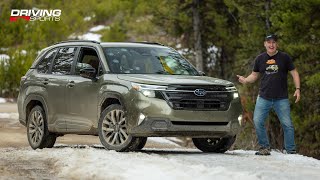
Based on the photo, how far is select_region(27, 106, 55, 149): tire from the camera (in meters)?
12.7

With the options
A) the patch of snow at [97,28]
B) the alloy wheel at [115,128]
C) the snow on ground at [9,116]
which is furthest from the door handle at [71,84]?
the patch of snow at [97,28]

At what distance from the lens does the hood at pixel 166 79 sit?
10.6 meters

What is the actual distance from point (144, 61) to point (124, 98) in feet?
3.90

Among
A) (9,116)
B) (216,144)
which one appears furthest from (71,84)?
(9,116)

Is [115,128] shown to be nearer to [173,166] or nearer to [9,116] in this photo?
[173,166]

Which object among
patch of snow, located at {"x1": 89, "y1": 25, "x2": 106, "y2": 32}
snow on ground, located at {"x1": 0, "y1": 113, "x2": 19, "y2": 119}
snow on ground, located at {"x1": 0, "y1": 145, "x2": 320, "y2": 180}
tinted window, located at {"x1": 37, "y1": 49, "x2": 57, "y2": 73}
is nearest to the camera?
snow on ground, located at {"x1": 0, "y1": 145, "x2": 320, "y2": 180}

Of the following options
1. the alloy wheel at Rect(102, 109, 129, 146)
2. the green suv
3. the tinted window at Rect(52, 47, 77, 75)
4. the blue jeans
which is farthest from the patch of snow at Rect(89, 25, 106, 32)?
the alloy wheel at Rect(102, 109, 129, 146)

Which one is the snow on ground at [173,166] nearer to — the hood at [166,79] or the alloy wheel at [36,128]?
the hood at [166,79]

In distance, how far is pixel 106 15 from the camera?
63781mm

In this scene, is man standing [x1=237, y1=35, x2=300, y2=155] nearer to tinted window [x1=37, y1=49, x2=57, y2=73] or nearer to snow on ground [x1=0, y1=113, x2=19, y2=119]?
tinted window [x1=37, y1=49, x2=57, y2=73]

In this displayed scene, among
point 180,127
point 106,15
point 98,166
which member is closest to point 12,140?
point 180,127

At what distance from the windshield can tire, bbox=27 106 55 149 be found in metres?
1.91

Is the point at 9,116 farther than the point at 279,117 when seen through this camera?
Yes

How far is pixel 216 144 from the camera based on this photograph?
1194 cm
